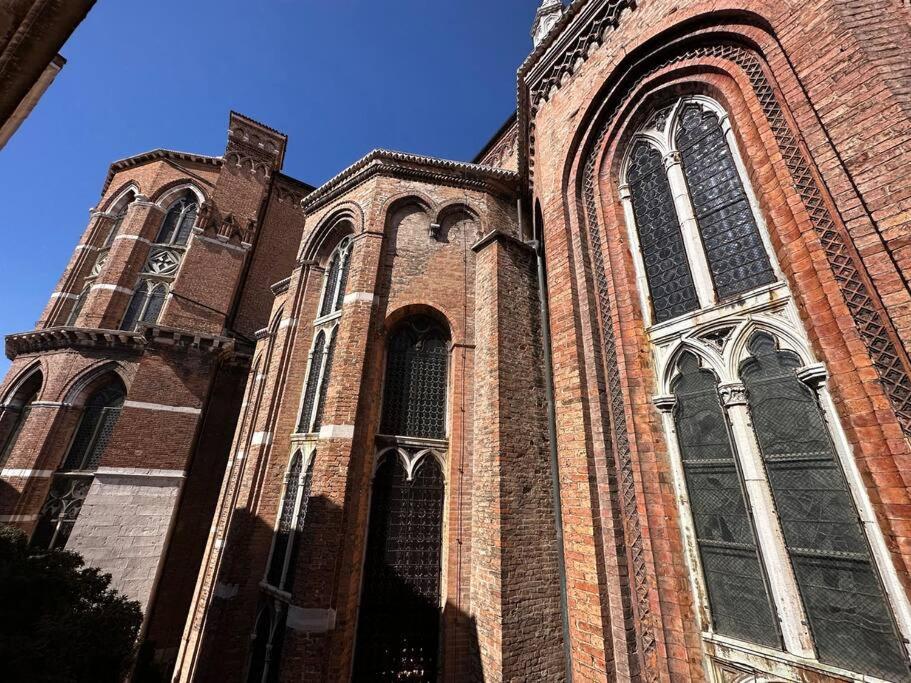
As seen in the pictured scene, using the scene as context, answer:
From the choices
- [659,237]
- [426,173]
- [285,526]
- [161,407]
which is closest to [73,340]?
[161,407]

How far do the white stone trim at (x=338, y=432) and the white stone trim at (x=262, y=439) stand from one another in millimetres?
2214

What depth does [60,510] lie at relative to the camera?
1075 cm

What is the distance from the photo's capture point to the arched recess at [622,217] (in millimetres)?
3223

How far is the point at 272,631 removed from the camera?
6.64 meters

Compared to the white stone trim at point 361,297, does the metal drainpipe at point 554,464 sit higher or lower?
lower

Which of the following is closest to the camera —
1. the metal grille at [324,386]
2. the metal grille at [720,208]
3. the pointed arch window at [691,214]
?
the metal grille at [720,208]

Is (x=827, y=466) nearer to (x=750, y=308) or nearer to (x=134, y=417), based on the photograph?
(x=750, y=308)

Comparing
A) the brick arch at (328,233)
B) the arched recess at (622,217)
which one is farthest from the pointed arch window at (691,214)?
the brick arch at (328,233)

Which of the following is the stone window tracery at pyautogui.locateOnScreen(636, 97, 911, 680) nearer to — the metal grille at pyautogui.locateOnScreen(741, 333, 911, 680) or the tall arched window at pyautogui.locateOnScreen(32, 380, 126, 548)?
the metal grille at pyautogui.locateOnScreen(741, 333, 911, 680)

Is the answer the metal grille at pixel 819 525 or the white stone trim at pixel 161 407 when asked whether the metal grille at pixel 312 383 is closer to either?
the white stone trim at pixel 161 407

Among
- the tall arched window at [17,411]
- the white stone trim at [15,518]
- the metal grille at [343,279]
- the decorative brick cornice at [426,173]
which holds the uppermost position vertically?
the decorative brick cornice at [426,173]

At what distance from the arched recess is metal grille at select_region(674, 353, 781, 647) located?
374mm

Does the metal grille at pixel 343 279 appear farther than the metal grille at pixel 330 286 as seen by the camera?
No

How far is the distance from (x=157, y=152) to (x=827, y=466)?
21.0 meters
